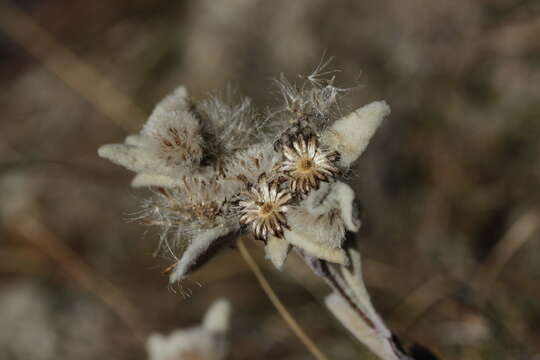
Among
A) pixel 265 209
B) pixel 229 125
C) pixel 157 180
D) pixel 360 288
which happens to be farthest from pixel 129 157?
pixel 360 288

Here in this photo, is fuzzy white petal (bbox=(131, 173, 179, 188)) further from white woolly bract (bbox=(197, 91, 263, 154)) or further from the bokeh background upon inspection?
the bokeh background

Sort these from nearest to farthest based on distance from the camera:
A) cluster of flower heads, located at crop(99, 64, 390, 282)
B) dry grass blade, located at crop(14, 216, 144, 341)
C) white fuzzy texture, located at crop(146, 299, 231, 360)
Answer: cluster of flower heads, located at crop(99, 64, 390, 282), white fuzzy texture, located at crop(146, 299, 231, 360), dry grass blade, located at crop(14, 216, 144, 341)

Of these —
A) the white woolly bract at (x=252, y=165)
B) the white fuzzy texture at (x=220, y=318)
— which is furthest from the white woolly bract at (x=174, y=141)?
the white fuzzy texture at (x=220, y=318)

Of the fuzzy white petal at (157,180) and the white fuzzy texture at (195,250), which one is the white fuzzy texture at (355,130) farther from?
the fuzzy white petal at (157,180)

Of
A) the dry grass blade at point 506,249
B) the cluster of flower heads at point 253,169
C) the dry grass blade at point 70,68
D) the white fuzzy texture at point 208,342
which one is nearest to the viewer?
the cluster of flower heads at point 253,169

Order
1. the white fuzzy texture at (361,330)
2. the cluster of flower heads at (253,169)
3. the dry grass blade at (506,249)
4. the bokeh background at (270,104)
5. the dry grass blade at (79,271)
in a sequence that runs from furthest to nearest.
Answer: the dry grass blade at (79,271) → the bokeh background at (270,104) → the dry grass blade at (506,249) → the white fuzzy texture at (361,330) → the cluster of flower heads at (253,169)

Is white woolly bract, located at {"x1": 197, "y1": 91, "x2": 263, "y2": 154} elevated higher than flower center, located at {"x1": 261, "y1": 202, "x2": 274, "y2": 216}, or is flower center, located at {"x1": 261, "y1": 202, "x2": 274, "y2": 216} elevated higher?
white woolly bract, located at {"x1": 197, "y1": 91, "x2": 263, "y2": 154}

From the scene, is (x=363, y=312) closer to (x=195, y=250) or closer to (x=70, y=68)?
(x=195, y=250)

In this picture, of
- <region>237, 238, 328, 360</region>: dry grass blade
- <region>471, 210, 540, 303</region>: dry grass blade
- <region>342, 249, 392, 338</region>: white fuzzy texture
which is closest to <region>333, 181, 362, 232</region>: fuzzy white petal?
<region>342, 249, 392, 338</region>: white fuzzy texture
